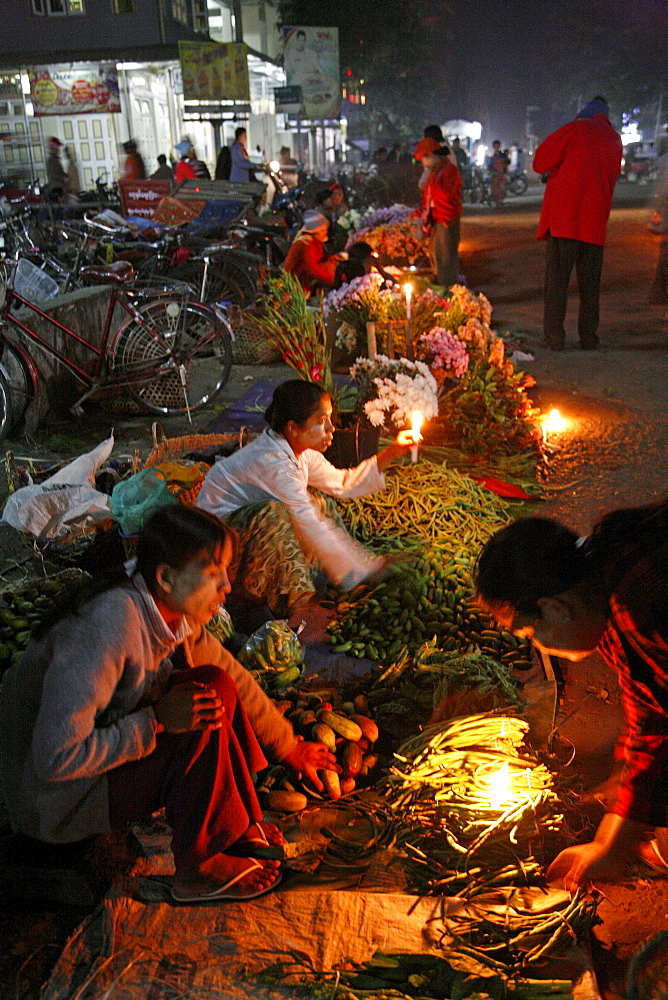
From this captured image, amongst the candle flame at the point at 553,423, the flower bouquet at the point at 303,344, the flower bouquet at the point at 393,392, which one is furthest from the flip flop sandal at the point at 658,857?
the candle flame at the point at 553,423

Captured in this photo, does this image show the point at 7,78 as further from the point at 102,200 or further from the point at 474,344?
the point at 474,344

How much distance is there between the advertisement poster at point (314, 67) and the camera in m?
18.3

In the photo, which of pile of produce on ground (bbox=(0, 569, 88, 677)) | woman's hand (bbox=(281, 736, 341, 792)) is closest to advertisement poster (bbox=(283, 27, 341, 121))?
pile of produce on ground (bbox=(0, 569, 88, 677))

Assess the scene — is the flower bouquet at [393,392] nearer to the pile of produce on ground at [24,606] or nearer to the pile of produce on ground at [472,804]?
the pile of produce on ground at [24,606]

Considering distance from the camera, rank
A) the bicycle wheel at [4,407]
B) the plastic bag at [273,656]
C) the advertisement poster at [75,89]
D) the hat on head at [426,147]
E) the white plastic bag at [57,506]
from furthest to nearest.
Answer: the advertisement poster at [75,89], the hat on head at [426,147], the bicycle wheel at [4,407], the white plastic bag at [57,506], the plastic bag at [273,656]

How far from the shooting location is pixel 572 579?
70.2 inches

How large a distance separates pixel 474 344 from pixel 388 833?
3772 mm

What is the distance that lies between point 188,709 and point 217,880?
1.60 feet

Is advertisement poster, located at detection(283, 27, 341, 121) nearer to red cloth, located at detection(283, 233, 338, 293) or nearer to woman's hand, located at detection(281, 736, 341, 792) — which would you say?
red cloth, located at detection(283, 233, 338, 293)

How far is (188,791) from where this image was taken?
200cm

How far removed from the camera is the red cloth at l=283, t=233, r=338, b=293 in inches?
279

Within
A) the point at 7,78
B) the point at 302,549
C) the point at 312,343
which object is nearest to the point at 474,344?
the point at 312,343

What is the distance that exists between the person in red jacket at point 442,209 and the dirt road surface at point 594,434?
0.94m

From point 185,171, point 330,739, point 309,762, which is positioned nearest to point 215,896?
point 309,762
